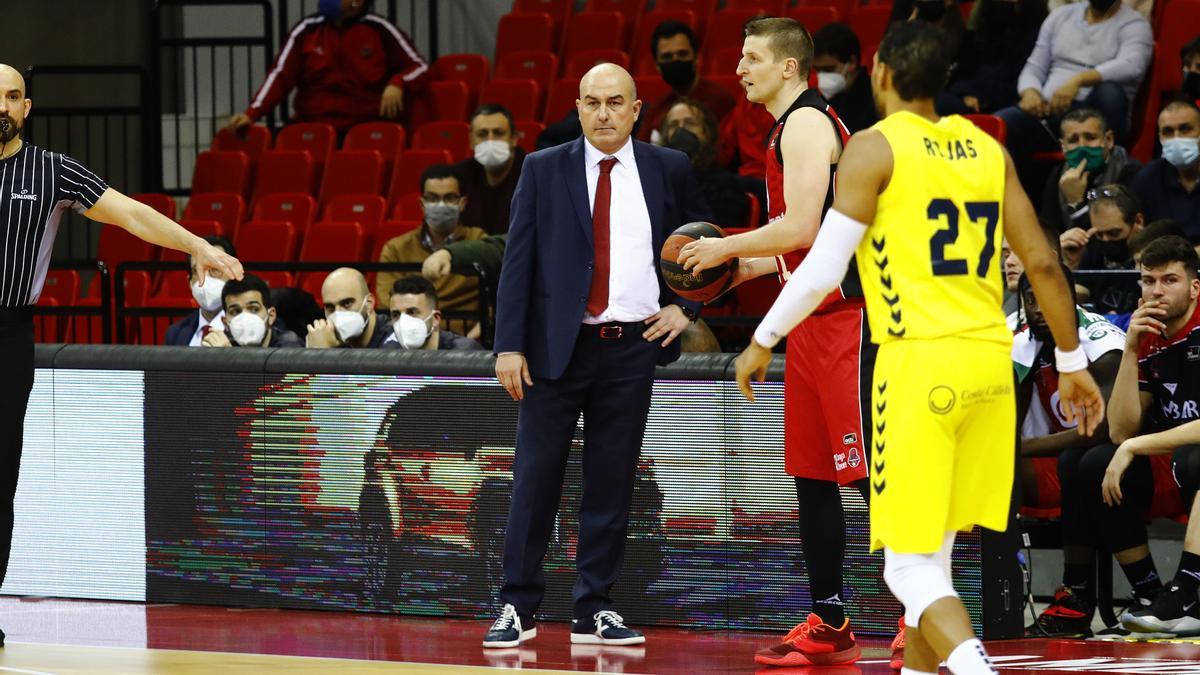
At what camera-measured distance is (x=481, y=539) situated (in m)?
7.02

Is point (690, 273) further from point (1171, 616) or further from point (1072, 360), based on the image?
point (1171, 616)

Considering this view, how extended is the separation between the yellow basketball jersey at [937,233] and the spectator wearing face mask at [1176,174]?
4.79m

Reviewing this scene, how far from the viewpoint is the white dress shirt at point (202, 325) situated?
8.91m

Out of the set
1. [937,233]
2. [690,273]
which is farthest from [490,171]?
[937,233]

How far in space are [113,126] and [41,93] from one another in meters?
0.66

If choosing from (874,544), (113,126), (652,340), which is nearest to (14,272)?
(652,340)

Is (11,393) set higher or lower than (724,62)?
lower

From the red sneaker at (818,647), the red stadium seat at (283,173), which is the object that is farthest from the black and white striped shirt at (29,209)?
the red stadium seat at (283,173)

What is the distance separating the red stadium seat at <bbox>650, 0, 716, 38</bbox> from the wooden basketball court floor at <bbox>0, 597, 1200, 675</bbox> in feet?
22.8

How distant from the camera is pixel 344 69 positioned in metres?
13.5

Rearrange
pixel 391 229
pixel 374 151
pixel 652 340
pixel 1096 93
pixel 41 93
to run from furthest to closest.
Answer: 1. pixel 41 93
2. pixel 374 151
3. pixel 391 229
4. pixel 1096 93
5. pixel 652 340

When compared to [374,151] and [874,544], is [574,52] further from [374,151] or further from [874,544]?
[874,544]

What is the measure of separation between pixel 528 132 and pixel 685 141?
2715 mm

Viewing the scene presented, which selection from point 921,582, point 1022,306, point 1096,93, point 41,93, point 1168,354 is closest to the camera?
point 921,582
